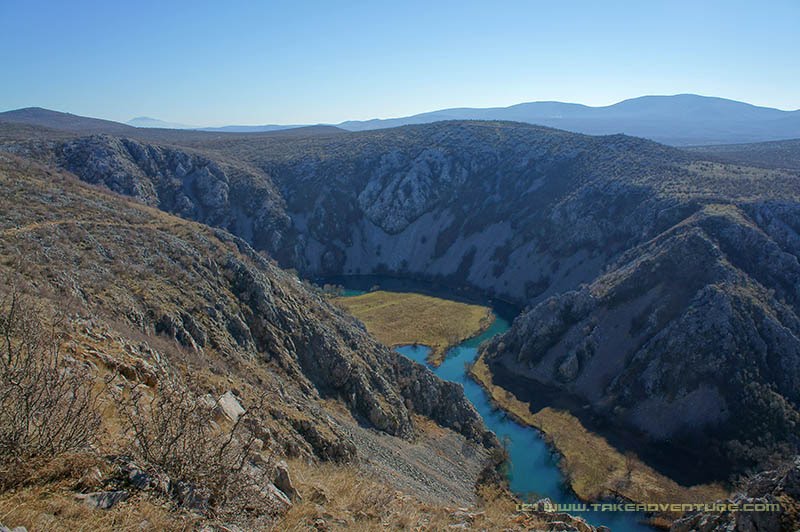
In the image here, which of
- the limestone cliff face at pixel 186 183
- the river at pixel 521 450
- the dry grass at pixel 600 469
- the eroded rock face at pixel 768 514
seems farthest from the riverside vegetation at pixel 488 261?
the eroded rock face at pixel 768 514

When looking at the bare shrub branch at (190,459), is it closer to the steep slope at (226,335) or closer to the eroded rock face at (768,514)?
the steep slope at (226,335)

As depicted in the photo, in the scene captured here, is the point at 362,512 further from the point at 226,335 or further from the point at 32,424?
the point at 226,335

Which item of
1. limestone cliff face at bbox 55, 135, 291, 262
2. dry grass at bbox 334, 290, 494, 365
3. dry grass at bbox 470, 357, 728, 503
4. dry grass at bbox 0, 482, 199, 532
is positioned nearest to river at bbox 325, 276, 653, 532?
dry grass at bbox 470, 357, 728, 503

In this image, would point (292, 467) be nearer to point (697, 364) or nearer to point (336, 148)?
point (697, 364)

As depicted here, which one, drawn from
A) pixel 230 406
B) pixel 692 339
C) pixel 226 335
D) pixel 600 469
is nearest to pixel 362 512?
pixel 230 406

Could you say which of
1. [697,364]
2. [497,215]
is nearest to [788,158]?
[497,215]

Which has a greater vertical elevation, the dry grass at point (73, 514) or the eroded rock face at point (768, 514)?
the dry grass at point (73, 514)
